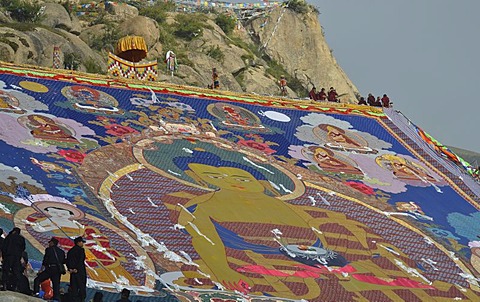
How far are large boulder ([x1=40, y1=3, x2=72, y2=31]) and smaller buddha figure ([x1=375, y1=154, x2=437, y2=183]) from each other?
17794mm

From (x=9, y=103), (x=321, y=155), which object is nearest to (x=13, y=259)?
(x=9, y=103)

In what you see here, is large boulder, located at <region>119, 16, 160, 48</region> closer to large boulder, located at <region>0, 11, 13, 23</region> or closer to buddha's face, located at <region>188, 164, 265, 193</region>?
large boulder, located at <region>0, 11, 13, 23</region>

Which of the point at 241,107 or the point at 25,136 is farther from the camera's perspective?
the point at 241,107

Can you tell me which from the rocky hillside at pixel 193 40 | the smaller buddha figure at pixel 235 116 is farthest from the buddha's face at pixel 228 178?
the rocky hillside at pixel 193 40

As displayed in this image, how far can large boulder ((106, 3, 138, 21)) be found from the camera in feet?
175

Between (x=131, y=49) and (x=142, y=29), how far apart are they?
790 centimetres

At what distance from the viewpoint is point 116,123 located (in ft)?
103

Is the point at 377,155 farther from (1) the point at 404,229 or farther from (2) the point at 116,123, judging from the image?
(2) the point at 116,123

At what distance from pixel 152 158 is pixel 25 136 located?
3.29m

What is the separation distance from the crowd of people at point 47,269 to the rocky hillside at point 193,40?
20572 millimetres

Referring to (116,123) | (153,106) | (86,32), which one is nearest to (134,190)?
(116,123)

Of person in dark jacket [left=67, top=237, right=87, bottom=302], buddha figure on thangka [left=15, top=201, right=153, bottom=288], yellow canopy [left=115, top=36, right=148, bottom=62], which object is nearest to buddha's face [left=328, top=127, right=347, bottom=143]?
yellow canopy [left=115, top=36, right=148, bottom=62]

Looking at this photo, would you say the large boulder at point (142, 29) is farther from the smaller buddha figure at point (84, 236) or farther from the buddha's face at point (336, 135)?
the smaller buddha figure at point (84, 236)

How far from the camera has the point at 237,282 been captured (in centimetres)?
2436
